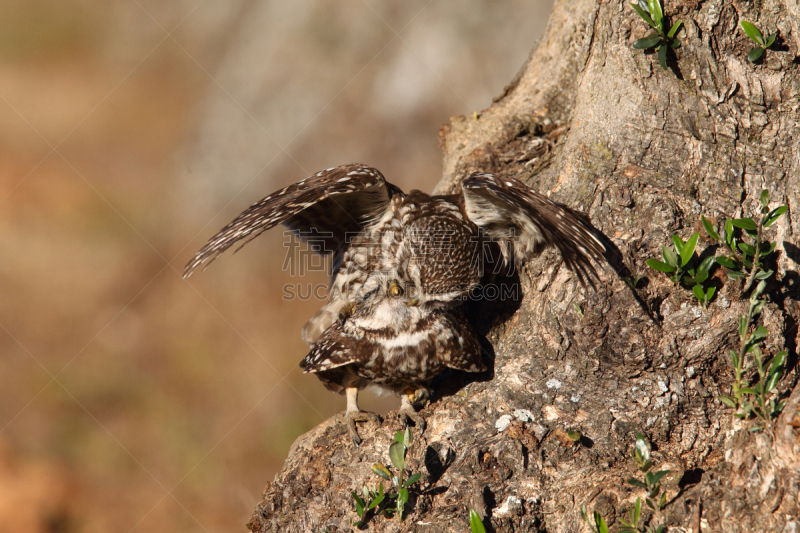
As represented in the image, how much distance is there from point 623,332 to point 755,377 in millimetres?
Answer: 610

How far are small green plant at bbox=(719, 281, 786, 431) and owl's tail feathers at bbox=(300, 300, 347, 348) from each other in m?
2.17

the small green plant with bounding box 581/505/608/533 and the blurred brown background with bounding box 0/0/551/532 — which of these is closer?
the small green plant with bounding box 581/505/608/533

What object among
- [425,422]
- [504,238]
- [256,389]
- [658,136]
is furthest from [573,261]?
[256,389]

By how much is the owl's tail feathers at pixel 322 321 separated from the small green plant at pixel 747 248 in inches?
84.0

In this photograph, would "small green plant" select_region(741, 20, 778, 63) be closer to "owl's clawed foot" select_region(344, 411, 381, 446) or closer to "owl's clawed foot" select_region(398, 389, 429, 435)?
"owl's clawed foot" select_region(398, 389, 429, 435)

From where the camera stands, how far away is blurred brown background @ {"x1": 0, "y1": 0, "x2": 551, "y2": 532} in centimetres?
720

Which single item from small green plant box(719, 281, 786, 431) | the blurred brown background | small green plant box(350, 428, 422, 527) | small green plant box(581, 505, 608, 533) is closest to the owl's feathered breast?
small green plant box(350, 428, 422, 527)

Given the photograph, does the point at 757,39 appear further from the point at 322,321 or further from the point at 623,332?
the point at 322,321

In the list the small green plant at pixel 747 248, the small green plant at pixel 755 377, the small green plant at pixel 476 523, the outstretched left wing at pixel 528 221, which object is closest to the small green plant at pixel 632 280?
the outstretched left wing at pixel 528 221

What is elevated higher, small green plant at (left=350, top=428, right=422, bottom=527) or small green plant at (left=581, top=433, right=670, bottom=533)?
small green plant at (left=581, top=433, right=670, bottom=533)

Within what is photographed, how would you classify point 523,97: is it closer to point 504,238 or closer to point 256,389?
point 504,238

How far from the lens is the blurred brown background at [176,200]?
23.6 ft

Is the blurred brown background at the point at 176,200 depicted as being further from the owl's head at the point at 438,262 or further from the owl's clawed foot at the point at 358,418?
the owl's head at the point at 438,262

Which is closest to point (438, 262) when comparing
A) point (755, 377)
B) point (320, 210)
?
point (320, 210)
